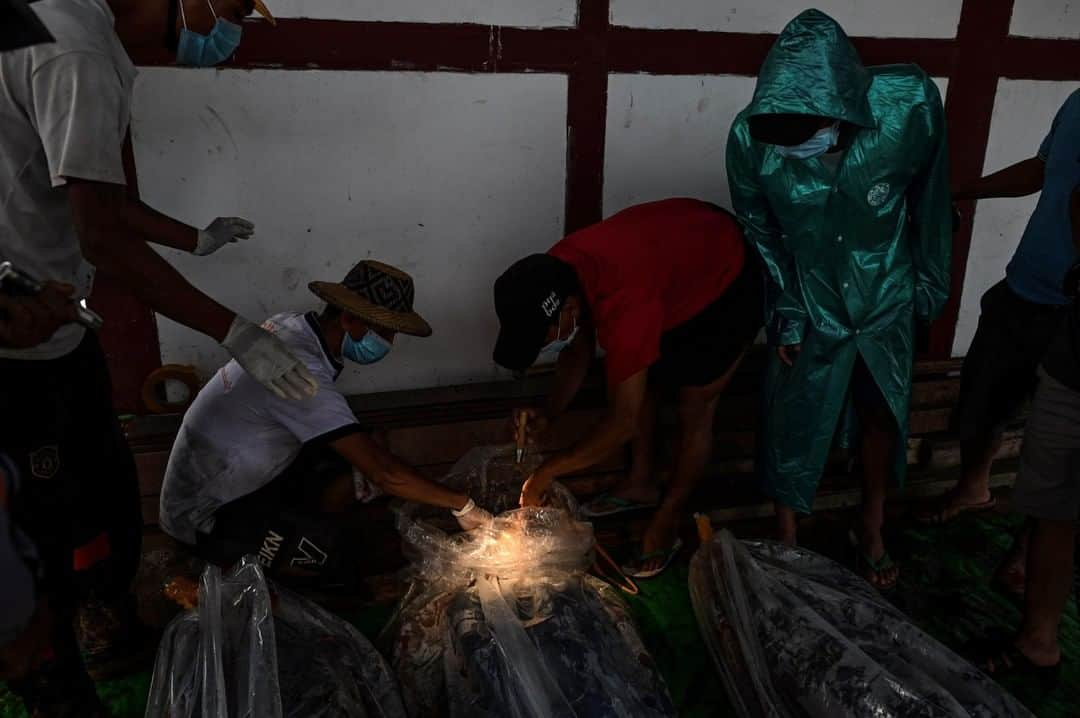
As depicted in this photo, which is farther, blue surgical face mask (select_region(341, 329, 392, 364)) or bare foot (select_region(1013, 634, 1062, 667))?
bare foot (select_region(1013, 634, 1062, 667))

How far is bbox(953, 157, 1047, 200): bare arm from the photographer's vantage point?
2.78 m

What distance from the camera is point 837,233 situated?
2.51 metres

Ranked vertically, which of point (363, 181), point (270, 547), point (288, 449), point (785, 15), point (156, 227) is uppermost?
point (785, 15)

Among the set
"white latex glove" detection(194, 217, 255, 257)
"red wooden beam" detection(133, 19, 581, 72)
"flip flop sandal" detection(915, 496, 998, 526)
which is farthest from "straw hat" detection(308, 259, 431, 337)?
"flip flop sandal" detection(915, 496, 998, 526)

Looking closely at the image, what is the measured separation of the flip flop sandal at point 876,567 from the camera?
2.87 m

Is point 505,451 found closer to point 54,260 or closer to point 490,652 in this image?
point 490,652

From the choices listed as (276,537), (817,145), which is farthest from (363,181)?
(817,145)

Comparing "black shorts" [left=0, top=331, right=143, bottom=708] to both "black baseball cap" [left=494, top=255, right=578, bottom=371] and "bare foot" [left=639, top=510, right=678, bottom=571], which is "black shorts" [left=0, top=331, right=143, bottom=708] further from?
"bare foot" [left=639, top=510, right=678, bottom=571]

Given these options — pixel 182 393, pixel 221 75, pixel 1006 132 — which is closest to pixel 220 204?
pixel 221 75

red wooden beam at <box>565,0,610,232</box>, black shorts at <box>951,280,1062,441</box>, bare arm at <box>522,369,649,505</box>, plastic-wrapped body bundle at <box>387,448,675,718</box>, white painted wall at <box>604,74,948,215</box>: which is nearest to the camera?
plastic-wrapped body bundle at <box>387,448,675,718</box>

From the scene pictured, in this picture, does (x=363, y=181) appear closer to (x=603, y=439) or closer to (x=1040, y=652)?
(x=603, y=439)

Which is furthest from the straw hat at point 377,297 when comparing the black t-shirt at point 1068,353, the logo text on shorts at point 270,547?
the black t-shirt at point 1068,353

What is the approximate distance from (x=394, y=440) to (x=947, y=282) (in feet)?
6.79

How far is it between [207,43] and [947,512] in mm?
3278
